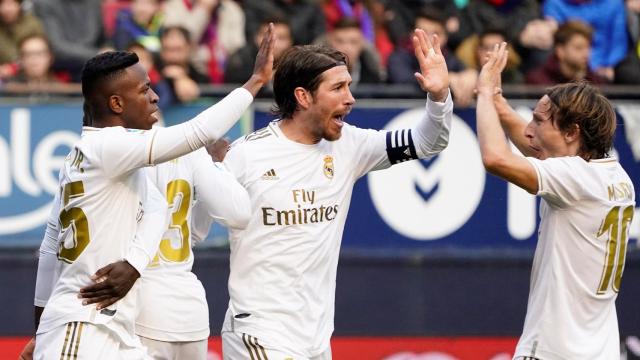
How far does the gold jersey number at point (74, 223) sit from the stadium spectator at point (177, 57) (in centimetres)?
415

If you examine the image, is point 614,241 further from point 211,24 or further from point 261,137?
point 211,24

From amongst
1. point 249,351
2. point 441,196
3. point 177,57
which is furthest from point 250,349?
point 177,57

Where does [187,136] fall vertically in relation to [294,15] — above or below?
below

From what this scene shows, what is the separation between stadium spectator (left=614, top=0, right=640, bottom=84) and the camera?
1120 cm

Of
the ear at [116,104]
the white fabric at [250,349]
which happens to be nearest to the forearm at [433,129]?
the white fabric at [250,349]

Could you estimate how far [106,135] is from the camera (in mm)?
5711

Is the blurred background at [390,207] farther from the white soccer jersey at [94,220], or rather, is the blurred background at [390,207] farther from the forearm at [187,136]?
the forearm at [187,136]

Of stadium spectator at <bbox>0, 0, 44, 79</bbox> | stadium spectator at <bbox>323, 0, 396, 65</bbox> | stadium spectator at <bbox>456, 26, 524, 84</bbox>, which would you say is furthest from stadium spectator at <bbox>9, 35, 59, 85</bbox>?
stadium spectator at <bbox>456, 26, 524, 84</bbox>

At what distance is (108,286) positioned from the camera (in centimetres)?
571

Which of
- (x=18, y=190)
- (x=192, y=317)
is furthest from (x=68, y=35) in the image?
(x=192, y=317)

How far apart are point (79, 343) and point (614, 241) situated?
243cm

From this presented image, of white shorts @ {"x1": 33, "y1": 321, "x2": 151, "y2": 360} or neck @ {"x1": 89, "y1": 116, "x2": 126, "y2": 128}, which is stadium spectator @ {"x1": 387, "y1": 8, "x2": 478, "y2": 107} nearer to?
neck @ {"x1": 89, "y1": 116, "x2": 126, "y2": 128}

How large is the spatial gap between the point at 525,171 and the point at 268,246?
1.31 m

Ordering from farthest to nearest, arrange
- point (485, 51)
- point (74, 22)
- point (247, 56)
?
1. point (74, 22)
2. point (485, 51)
3. point (247, 56)
